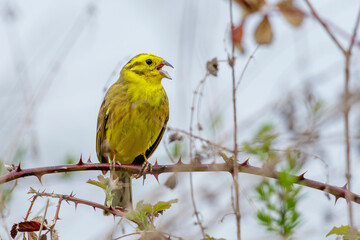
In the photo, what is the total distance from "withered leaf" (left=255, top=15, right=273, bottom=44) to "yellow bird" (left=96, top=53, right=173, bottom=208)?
1319mm

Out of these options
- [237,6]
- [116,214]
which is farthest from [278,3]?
[116,214]

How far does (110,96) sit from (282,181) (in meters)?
3.52

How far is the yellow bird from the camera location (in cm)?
476

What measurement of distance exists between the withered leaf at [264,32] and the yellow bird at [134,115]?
1319 mm

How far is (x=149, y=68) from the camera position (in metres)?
5.27

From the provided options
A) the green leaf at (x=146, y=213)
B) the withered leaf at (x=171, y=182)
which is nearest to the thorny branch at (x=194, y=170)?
the withered leaf at (x=171, y=182)

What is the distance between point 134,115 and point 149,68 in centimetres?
70

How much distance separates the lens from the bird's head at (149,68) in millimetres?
5211

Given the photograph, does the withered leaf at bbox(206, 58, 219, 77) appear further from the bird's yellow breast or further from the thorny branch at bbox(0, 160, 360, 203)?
the bird's yellow breast

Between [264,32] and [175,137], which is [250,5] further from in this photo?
[175,137]

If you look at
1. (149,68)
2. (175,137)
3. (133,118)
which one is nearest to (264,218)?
(175,137)

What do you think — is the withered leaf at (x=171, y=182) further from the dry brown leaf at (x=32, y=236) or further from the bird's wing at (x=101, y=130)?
the bird's wing at (x=101, y=130)

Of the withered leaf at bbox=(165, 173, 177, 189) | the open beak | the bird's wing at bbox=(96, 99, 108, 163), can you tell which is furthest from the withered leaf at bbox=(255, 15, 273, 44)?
the bird's wing at bbox=(96, 99, 108, 163)

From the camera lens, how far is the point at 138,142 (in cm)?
482
